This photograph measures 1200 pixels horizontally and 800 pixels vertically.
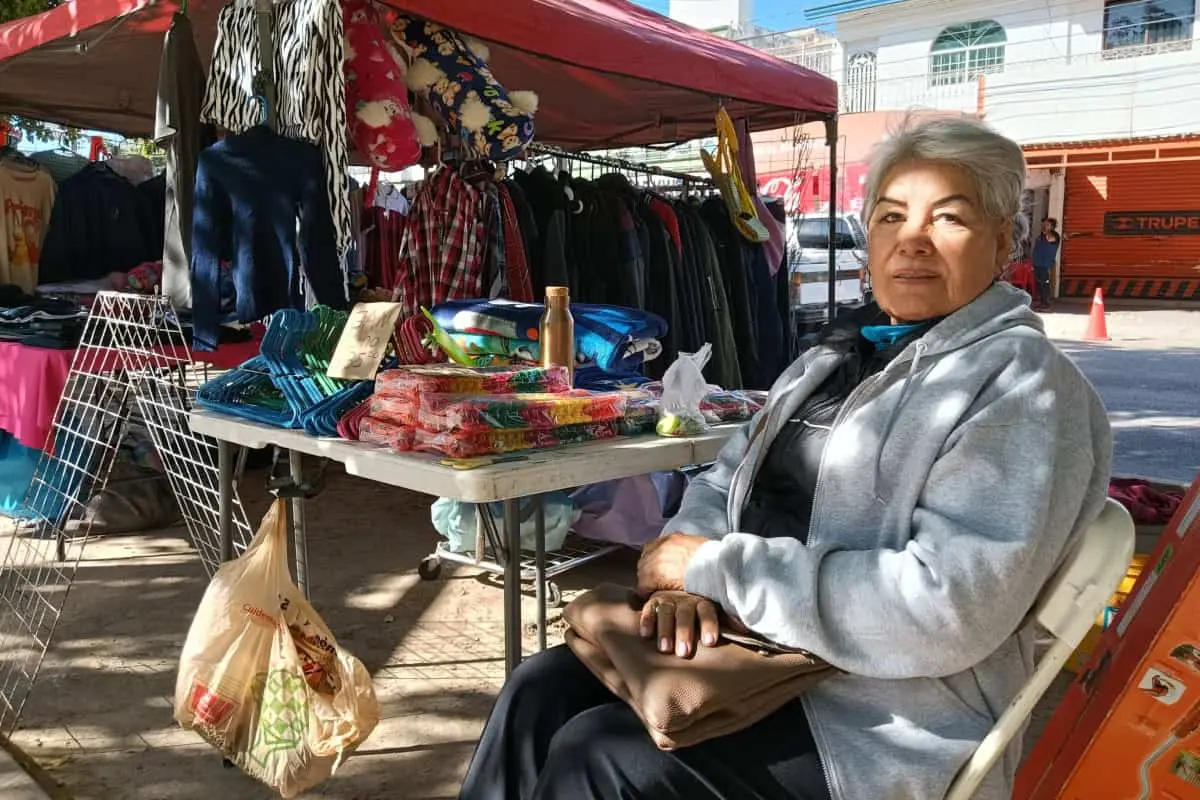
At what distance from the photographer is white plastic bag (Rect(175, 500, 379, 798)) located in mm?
2195

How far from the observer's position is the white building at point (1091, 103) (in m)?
17.6

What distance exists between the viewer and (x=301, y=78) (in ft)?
10.1

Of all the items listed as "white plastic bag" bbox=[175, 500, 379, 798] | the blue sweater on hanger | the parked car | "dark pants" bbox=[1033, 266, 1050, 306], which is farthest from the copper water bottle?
"dark pants" bbox=[1033, 266, 1050, 306]

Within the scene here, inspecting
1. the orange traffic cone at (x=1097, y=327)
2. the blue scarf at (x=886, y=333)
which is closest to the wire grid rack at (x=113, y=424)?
the blue scarf at (x=886, y=333)

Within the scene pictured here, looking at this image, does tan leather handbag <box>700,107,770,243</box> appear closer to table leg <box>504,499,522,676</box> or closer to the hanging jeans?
table leg <box>504,499,522,676</box>

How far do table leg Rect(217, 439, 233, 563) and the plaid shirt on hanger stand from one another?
1.60 metres

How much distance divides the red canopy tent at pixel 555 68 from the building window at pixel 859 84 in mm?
17248

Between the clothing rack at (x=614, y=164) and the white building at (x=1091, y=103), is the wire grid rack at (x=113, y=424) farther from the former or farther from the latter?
the white building at (x=1091, y=103)

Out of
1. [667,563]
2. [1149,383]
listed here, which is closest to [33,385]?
[667,563]

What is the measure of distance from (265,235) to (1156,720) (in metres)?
2.86

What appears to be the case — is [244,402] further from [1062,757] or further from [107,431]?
[1062,757]

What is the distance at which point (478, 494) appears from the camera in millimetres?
1674

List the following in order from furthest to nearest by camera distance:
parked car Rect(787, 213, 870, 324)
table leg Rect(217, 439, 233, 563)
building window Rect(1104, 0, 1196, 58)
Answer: building window Rect(1104, 0, 1196, 58), parked car Rect(787, 213, 870, 324), table leg Rect(217, 439, 233, 563)

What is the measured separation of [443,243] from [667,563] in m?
2.82
